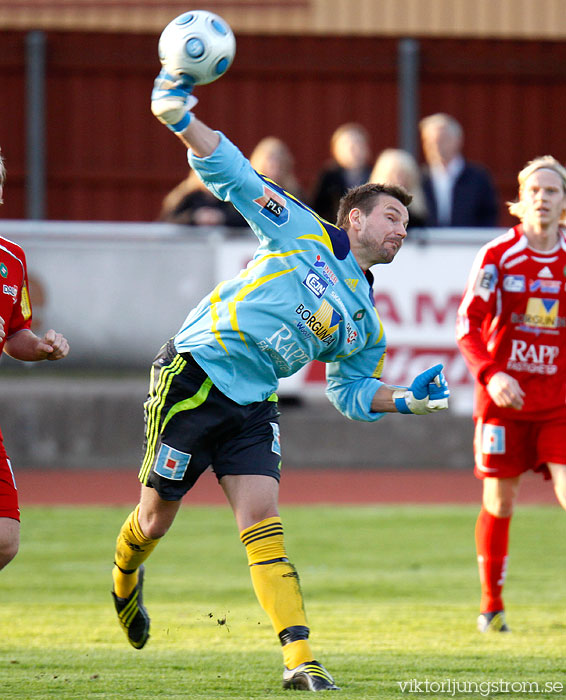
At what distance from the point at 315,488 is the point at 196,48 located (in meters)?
7.50

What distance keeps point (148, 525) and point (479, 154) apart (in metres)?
15.0

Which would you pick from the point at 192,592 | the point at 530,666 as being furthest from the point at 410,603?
the point at 530,666

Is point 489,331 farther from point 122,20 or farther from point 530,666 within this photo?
point 122,20

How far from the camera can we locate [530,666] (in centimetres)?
534

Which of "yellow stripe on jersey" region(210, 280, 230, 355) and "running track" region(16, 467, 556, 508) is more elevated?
"yellow stripe on jersey" region(210, 280, 230, 355)

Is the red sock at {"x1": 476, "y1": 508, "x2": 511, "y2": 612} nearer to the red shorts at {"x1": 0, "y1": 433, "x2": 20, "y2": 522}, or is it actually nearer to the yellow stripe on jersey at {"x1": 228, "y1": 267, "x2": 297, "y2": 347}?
the yellow stripe on jersey at {"x1": 228, "y1": 267, "x2": 297, "y2": 347}

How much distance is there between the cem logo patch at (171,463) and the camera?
208 inches

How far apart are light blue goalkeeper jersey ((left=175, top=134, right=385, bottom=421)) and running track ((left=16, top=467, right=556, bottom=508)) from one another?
19.7ft

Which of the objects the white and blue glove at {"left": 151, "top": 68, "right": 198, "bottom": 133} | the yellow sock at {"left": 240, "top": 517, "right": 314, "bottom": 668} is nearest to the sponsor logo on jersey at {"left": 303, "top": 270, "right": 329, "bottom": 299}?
the white and blue glove at {"left": 151, "top": 68, "right": 198, "bottom": 133}

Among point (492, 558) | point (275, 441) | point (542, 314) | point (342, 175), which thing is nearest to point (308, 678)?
point (275, 441)

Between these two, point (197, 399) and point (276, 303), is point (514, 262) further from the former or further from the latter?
point (197, 399)

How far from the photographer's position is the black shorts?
5270mm

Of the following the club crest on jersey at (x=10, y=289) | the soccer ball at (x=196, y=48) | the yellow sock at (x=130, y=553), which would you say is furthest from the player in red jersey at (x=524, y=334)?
the club crest on jersey at (x=10, y=289)

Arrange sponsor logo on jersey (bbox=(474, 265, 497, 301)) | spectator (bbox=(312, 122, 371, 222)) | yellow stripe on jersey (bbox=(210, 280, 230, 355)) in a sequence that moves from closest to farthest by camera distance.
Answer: yellow stripe on jersey (bbox=(210, 280, 230, 355))
sponsor logo on jersey (bbox=(474, 265, 497, 301))
spectator (bbox=(312, 122, 371, 222))
